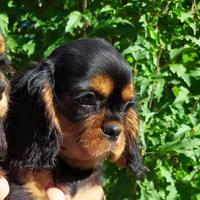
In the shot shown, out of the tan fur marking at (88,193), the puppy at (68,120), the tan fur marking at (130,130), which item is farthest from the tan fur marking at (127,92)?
the tan fur marking at (88,193)

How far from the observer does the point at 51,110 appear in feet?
17.9

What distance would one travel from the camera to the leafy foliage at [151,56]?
6547 mm

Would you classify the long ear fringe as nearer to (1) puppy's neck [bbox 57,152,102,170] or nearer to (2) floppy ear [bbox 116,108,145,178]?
(1) puppy's neck [bbox 57,152,102,170]

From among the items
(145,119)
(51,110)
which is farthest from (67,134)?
(145,119)

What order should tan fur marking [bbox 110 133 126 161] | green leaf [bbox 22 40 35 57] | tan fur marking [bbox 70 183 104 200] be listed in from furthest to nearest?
green leaf [bbox 22 40 35 57]
tan fur marking [bbox 70 183 104 200]
tan fur marking [bbox 110 133 126 161]

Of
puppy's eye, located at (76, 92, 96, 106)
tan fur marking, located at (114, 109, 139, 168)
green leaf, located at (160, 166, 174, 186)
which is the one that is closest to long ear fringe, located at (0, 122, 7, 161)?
puppy's eye, located at (76, 92, 96, 106)

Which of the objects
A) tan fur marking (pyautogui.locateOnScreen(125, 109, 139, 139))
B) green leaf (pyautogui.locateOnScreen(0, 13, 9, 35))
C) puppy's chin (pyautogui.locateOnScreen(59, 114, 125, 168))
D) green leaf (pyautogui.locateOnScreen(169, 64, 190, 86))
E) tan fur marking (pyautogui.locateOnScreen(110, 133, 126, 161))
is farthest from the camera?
green leaf (pyautogui.locateOnScreen(169, 64, 190, 86))

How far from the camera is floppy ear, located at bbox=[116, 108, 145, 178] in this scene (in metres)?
5.98

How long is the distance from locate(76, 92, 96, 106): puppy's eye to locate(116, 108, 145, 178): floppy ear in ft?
1.89

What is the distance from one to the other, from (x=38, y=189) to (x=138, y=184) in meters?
1.43

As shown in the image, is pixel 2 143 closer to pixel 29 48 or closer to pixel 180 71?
pixel 29 48

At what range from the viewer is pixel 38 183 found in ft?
17.8

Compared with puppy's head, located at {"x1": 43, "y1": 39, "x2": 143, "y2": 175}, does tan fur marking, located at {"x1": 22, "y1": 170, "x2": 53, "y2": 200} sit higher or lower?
lower

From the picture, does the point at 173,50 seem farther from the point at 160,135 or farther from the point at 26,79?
the point at 26,79
